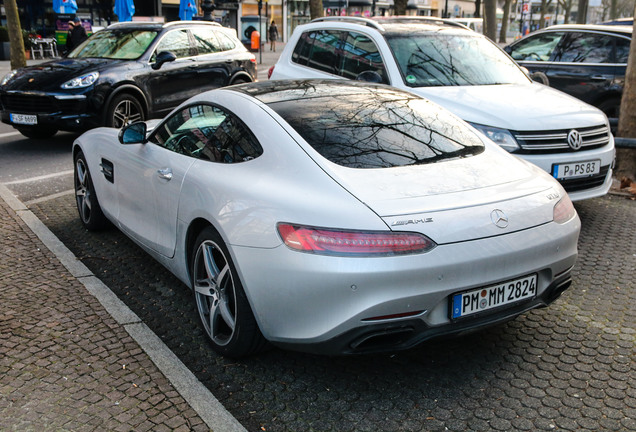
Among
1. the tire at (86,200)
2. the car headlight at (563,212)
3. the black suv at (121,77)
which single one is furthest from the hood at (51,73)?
the car headlight at (563,212)

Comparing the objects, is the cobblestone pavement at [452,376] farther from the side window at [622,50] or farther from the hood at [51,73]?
the side window at [622,50]

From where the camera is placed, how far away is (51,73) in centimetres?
974

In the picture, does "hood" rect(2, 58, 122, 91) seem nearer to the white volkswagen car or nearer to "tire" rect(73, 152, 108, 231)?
the white volkswagen car

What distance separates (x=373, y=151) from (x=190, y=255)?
1.23 metres

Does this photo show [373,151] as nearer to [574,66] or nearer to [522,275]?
[522,275]

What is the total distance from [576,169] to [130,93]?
6.82 meters

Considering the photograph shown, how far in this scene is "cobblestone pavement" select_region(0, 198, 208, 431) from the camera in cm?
305

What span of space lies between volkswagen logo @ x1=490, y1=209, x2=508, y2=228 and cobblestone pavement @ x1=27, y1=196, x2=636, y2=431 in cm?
84

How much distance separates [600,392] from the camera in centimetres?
330

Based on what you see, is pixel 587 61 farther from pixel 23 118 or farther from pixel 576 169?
pixel 23 118

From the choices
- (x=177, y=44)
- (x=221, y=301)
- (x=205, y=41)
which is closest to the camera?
(x=221, y=301)

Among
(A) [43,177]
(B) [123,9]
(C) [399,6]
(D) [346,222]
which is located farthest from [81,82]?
(B) [123,9]

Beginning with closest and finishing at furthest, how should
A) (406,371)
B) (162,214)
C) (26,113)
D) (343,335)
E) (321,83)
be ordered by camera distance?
(343,335)
(406,371)
(162,214)
(321,83)
(26,113)

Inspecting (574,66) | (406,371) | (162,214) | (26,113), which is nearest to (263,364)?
(406,371)
